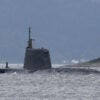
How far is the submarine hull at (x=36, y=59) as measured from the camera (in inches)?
3184

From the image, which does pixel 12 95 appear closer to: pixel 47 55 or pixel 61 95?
pixel 61 95

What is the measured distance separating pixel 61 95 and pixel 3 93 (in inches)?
174

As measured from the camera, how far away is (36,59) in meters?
80.9

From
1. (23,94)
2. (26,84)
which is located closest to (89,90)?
(23,94)

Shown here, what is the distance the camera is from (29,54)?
8106 cm

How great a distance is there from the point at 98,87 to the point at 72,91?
451cm

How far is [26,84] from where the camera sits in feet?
207

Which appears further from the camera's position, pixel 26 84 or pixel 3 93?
pixel 26 84

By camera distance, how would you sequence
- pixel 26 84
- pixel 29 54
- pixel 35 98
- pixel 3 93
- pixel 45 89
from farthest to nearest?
pixel 29 54 → pixel 26 84 → pixel 45 89 → pixel 3 93 → pixel 35 98

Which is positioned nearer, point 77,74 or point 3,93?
point 3,93

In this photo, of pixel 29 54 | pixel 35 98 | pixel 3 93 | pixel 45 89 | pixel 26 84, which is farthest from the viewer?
pixel 29 54

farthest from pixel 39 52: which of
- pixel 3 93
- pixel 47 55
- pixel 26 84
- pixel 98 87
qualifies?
pixel 3 93

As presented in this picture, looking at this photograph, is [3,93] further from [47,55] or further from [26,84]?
[47,55]

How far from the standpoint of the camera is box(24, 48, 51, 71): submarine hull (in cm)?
8088
